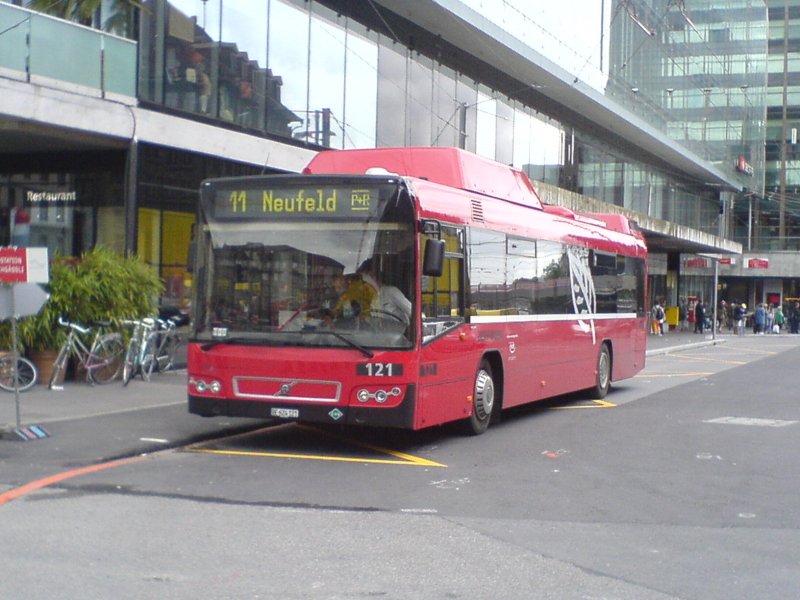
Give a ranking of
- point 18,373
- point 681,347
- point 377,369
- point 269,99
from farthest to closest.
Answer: point 681,347 → point 269,99 → point 18,373 → point 377,369

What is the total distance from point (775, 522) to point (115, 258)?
39.8 ft

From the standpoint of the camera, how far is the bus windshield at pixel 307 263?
11219 mm

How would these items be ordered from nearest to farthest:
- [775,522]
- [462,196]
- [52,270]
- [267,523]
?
[267,523] < [775,522] < [462,196] < [52,270]

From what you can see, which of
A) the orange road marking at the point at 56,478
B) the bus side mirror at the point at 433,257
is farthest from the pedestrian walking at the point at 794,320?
the orange road marking at the point at 56,478

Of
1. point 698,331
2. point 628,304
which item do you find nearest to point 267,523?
point 628,304

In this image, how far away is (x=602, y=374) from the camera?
18.6m

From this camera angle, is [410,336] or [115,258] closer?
[410,336]

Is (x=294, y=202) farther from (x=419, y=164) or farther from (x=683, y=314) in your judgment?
(x=683, y=314)

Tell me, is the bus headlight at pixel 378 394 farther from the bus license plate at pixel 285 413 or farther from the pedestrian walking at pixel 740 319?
the pedestrian walking at pixel 740 319

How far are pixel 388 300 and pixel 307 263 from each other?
0.95 meters

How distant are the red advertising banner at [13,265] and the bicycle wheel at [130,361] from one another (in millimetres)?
5386

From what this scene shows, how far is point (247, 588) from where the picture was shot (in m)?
6.54

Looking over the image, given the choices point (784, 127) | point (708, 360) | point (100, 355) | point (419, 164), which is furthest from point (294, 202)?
point (784, 127)

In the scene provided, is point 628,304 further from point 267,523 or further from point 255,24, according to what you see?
point 267,523
